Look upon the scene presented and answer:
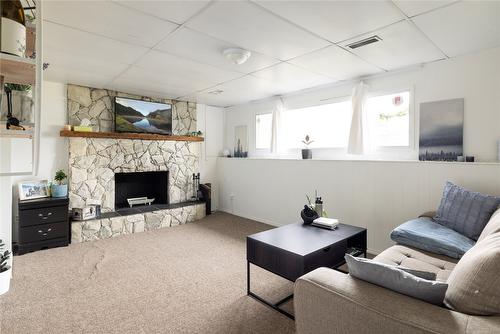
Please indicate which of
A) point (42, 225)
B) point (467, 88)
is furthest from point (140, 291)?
point (467, 88)

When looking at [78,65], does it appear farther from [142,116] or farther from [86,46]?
[142,116]

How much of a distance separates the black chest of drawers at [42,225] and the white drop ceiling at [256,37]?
5.69 feet

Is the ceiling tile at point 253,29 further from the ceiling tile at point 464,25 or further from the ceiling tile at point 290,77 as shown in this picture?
the ceiling tile at point 464,25

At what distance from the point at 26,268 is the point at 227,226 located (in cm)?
266

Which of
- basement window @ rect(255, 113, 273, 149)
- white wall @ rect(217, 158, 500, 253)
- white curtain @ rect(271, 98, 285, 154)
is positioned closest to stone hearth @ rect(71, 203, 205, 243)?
white wall @ rect(217, 158, 500, 253)

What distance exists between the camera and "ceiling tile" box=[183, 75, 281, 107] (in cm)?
383

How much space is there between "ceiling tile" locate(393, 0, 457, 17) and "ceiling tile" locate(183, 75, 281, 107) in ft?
6.59

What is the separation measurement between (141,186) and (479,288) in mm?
5000

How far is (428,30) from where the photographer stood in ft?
7.25

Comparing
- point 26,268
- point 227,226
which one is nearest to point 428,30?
point 227,226

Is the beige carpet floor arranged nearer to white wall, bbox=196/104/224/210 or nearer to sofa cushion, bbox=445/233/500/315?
sofa cushion, bbox=445/233/500/315

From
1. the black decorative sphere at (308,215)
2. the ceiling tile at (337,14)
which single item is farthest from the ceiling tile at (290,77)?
the black decorative sphere at (308,215)

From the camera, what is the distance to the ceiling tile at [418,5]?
1798 mm

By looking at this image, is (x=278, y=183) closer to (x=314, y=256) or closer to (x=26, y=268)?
(x=314, y=256)
